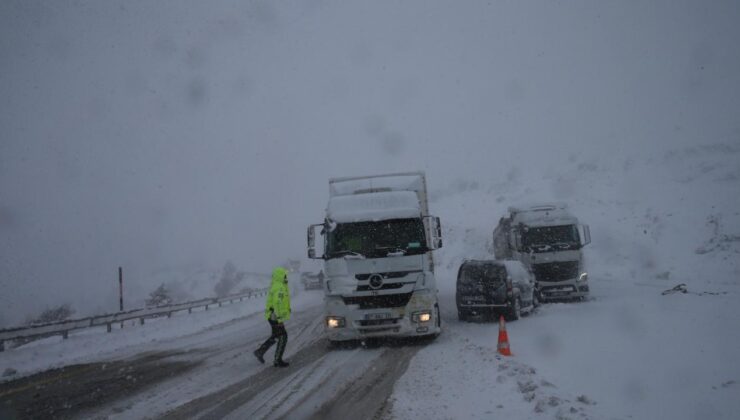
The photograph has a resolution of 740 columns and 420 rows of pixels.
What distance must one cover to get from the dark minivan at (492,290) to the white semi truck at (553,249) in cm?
277

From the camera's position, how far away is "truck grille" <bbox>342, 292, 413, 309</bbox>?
9.50 m

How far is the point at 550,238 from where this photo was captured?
56.2 feet

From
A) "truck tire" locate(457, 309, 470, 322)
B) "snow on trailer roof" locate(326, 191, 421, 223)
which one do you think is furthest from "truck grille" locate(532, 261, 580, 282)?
"snow on trailer roof" locate(326, 191, 421, 223)

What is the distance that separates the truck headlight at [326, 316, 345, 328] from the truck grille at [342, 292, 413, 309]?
0.55m

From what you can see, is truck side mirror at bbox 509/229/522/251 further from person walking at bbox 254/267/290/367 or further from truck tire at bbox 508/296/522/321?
person walking at bbox 254/267/290/367

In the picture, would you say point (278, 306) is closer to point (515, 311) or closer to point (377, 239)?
point (377, 239)

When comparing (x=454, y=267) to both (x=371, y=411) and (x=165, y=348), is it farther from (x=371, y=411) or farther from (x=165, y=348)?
(x=371, y=411)

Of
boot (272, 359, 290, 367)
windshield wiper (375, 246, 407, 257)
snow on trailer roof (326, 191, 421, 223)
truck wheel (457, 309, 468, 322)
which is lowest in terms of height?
truck wheel (457, 309, 468, 322)

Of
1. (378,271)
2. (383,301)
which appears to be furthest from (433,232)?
(383,301)

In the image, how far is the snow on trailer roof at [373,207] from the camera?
10.2 metres

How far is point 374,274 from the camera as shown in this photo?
9.52 m

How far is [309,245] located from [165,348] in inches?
228

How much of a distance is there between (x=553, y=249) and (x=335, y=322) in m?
10.4

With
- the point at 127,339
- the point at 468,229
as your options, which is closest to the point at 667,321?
the point at 127,339
